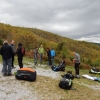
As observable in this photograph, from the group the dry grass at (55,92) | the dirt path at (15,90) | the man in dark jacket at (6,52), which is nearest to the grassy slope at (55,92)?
the dry grass at (55,92)

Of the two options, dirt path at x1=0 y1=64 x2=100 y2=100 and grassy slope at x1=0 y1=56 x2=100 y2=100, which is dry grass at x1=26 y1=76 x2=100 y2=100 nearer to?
grassy slope at x1=0 y1=56 x2=100 y2=100

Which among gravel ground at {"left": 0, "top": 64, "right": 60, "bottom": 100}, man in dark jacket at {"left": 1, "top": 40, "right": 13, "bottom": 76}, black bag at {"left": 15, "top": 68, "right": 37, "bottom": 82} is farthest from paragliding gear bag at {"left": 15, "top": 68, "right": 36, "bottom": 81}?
man in dark jacket at {"left": 1, "top": 40, "right": 13, "bottom": 76}

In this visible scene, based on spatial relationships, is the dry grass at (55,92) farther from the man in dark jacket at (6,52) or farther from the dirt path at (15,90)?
the man in dark jacket at (6,52)

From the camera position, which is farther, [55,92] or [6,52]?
[6,52]

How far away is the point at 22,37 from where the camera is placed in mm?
36562

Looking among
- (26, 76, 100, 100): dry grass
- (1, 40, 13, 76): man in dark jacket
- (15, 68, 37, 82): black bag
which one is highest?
(1, 40, 13, 76): man in dark jacket

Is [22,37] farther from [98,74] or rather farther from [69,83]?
[69,83]

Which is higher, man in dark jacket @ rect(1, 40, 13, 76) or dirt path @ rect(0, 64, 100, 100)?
man in dark jacket @ rect(1, 40, 13, 76)

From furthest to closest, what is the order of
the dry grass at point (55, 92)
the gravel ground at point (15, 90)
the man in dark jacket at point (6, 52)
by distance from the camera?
the man in dark jacket at point (6, 52)
the dry grass at point (55, 92)
the gravel ground at point (15, 90)

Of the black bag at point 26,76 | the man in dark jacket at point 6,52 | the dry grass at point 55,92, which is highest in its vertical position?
the man in dark jacket at point 6,52

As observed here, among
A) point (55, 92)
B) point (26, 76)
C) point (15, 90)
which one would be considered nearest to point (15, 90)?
point (15, 90)

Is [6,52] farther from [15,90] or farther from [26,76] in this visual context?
[15,90]

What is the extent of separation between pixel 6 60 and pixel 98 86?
5.98 meters

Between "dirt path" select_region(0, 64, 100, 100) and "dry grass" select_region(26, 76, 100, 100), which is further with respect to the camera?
"dry grass" select_region(26, 76, 100, 100)
